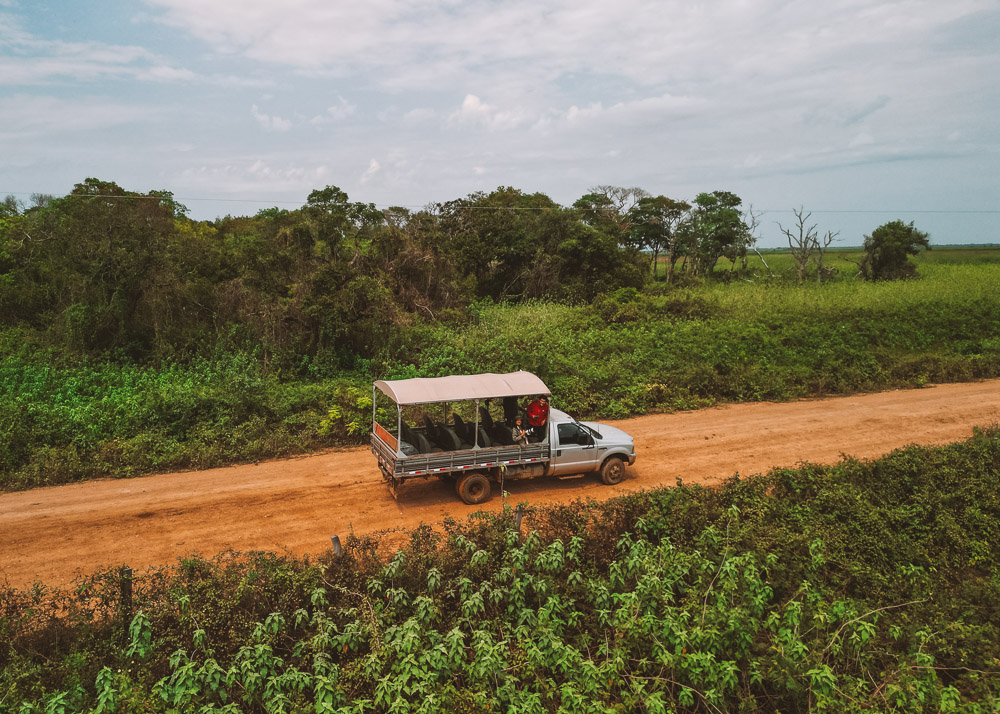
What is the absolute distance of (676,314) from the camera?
28.8 meters

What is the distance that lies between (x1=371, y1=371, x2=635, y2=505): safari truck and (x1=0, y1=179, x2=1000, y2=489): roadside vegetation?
4208 mm

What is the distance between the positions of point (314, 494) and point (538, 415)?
5.04 m

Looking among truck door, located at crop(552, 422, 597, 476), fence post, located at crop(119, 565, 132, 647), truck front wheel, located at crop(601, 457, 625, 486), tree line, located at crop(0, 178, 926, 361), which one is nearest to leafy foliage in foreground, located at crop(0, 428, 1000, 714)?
fence post, located at crop(119, 565, 132, 647)

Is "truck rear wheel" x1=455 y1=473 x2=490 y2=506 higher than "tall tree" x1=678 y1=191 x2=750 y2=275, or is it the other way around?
"tall tree" x1=678 y1=191 x2=750 y2=275

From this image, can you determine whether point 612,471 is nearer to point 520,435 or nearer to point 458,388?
point 520,435

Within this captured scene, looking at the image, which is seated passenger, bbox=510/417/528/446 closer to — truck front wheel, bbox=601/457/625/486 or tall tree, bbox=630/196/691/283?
truck front wheel, bbox=601/457/625/486

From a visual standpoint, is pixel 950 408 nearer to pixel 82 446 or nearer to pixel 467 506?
pixel 467 506

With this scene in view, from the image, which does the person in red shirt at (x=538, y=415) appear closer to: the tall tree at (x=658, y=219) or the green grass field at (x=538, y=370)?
the green grass field at (x=538, y=370)

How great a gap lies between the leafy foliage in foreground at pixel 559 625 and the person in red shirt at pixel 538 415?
254cm

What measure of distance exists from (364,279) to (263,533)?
10945 mm

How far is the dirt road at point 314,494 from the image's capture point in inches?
428

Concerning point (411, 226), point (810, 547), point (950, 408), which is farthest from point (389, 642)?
point (411, 226)

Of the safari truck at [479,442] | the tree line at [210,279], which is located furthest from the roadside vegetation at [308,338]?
the safari truck at [479,442]

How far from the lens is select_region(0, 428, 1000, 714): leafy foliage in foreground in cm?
655
